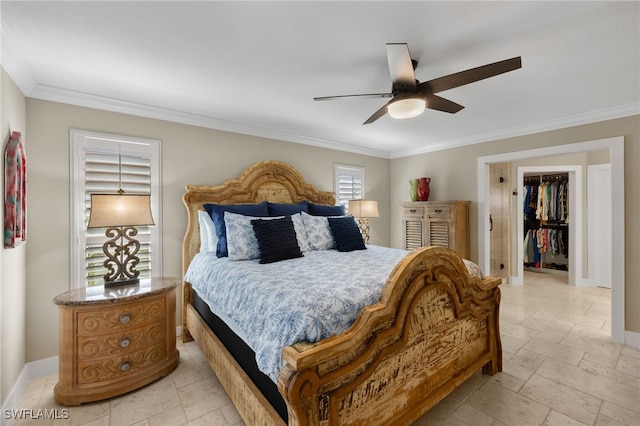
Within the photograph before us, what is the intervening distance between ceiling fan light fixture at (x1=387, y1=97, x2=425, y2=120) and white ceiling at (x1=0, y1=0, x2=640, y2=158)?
337 millimetres

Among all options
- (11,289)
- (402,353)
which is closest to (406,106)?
(402,353)

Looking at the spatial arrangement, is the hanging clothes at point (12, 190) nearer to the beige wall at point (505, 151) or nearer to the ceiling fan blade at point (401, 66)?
the ceiling fan blade at point (401, 66)

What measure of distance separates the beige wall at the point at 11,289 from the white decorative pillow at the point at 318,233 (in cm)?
234

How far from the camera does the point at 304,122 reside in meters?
3.55

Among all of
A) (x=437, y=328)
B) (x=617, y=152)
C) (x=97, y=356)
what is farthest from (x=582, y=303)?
(x=97, y=356)

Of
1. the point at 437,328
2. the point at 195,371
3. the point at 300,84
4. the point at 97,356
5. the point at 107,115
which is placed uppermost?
the point at 300,84

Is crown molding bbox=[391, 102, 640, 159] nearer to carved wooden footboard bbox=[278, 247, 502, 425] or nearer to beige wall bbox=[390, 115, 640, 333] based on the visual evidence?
beige wall bbox=[390, 115, 640, 333]

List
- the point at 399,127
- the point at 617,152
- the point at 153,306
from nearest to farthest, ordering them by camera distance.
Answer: the point at 153,306, the point at 617,152, the point at 399,127

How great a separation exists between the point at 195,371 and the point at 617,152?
4.70 m

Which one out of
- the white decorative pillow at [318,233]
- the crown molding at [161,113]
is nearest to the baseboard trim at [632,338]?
the white decorative pillow at [318,233]

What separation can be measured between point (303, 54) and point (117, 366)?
267cm

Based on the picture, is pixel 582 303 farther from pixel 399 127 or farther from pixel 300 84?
pixel 300 84

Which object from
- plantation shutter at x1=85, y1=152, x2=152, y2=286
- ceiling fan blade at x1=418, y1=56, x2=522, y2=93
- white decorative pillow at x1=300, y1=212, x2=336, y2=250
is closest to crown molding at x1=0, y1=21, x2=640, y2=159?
plantation shutter at x1=85, y1=152, x2=152, y2=286

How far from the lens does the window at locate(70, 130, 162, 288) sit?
2600 millimetres
